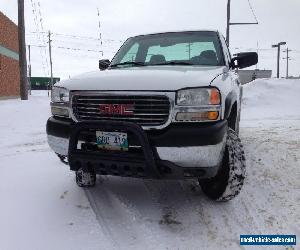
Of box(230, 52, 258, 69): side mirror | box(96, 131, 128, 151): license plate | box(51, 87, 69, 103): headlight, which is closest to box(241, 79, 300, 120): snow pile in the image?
box(230, 52, 258, 69): side mirror

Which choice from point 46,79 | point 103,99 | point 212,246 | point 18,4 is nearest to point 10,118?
point 103,99

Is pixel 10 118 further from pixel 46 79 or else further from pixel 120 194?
pixel 46 79

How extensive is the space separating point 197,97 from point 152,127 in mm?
456

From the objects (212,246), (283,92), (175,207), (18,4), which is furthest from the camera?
(18,4)

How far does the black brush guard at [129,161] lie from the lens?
10.1 ft

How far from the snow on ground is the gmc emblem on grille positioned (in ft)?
3.14

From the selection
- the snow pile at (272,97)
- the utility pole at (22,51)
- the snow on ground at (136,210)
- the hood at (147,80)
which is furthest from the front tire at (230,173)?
the utility pole at (22,51)

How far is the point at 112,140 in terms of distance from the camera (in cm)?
324

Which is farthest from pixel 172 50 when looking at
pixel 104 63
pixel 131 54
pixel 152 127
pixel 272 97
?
pixel 272 97

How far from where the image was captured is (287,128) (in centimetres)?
831

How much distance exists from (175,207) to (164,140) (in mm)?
910

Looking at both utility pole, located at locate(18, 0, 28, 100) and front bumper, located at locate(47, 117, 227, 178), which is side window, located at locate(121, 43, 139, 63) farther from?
utility pole, located at locate(18, 0, 28, 100)

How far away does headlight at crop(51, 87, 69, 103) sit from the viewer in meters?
3.59

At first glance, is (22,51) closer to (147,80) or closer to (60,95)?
(60,95)
